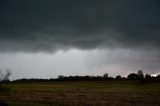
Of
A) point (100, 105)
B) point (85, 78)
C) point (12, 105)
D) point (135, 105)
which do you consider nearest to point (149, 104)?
point (135, 105)

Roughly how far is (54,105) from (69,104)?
9.86ft

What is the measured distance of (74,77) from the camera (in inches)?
7731

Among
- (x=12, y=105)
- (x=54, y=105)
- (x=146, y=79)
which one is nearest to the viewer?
(x=12, y=105)

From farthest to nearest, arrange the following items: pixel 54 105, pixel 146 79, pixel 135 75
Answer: pixel 135 75, pixel 146 79, pixel 54 105

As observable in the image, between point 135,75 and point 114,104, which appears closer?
point 114,104

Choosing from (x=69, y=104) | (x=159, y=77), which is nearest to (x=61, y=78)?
(x=159, y=77)

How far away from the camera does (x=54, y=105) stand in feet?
139

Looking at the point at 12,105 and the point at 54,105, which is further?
the point at 54,105

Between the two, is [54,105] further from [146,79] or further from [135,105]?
[146,79]

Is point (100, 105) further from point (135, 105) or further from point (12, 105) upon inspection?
point (12, 105)

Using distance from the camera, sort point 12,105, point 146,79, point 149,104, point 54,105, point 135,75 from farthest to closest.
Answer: point 135,75 → point 146,79 → point 149,104 → point 54,105 → point 12,105

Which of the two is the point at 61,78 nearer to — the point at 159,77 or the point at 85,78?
the point at 85,78

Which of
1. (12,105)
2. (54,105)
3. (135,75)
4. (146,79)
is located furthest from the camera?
(135,75)

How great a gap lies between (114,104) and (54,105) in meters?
8.90
